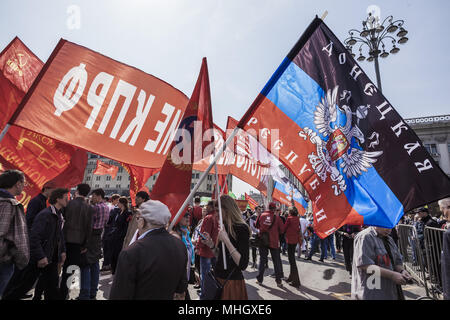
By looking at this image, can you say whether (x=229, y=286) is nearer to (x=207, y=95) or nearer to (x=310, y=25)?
(x=207, y=95)

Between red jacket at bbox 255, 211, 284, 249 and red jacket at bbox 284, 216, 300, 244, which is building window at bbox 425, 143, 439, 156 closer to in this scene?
red jacket at bbox 284, 216, 300, 244

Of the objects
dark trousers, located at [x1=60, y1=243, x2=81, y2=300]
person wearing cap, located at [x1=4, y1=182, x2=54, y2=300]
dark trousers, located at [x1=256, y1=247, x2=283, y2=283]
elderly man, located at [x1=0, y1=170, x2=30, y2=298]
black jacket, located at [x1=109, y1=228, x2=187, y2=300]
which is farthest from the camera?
dark trousers, located at [x1=256, y1=247, x2=283, y2=283]

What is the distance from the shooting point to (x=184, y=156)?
3223 mm

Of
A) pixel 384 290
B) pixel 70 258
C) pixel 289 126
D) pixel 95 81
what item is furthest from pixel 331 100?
pixel 70 258

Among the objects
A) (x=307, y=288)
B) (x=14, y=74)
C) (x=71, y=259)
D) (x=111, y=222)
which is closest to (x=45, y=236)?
(x=71, y=259)

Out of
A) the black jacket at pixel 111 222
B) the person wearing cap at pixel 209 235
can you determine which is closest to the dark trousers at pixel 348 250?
the person wearing cap at pixel 209 235

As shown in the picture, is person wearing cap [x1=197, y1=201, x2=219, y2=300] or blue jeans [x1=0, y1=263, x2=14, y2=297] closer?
blue jeans [x1=0, y1=263, x2=14, y2=297]

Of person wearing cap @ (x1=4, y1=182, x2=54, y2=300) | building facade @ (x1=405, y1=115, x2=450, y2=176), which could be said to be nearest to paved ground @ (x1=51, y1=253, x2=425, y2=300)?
person wearing cap @ (x1=4, y1=182, x2=54, y2=300)

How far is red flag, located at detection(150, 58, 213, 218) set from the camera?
3.01 metres

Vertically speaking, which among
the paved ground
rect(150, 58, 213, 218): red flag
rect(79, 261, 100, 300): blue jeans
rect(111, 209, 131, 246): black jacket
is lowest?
the paved ground

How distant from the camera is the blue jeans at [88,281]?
4.05m

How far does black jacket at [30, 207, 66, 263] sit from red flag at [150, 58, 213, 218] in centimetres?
173

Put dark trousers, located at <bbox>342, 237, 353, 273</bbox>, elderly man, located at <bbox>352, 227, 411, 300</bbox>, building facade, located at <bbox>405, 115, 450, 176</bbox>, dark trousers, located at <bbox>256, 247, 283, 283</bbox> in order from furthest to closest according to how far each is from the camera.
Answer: building facade, located at <bbox>405, 115, 450, 176</bbox>
dark trousers, located at <bbox>342, 237, 353, 273</bbox>
dark trousers, located at <bbox>256, 247, 283, 283</bbox>
elderly man, located at <bbox>352, 227, 411, 300</bbox>

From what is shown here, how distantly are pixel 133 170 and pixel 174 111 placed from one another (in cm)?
155
